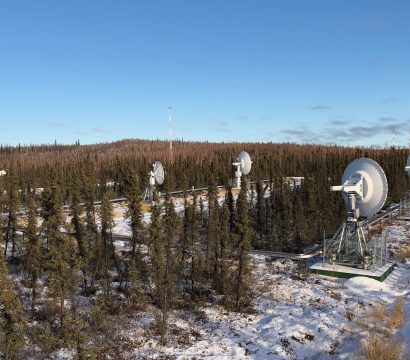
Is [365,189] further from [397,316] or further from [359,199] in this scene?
[397,316]

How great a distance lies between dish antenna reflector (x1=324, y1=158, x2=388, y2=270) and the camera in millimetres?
27672

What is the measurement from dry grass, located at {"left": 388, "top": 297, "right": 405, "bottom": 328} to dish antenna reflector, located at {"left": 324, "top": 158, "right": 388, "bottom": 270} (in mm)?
5643

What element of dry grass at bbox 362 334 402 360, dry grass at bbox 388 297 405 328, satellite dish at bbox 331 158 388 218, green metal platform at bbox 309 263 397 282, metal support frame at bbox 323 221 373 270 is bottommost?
dry grass at bbox 388 297 405 328

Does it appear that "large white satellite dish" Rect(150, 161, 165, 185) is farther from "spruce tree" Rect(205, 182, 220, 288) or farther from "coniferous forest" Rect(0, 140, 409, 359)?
"spruce tree" Rect(205, 182, 220, 288)

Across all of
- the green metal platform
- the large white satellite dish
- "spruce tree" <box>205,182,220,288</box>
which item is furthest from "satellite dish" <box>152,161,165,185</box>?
the green metal platform

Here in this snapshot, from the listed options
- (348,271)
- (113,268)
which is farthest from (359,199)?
(113,268)

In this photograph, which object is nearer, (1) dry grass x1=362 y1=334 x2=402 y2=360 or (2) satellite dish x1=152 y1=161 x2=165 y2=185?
(1) dry grass x1=362 y1=334 x2=402 y2=360

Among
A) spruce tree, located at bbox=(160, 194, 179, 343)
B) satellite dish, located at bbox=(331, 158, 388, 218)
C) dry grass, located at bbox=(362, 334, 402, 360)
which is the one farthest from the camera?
satellite dish, located at bbox=(331, 158, 388, 218)

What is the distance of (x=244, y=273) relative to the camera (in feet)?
84.2

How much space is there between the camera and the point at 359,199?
92.9ft

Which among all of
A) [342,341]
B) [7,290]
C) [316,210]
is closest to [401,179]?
[316,210]

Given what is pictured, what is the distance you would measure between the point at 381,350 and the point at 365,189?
13.1 metres

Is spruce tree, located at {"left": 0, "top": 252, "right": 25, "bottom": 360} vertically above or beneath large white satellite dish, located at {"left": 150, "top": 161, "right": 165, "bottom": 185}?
beneath

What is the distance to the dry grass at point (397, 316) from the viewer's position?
71.0 ft
